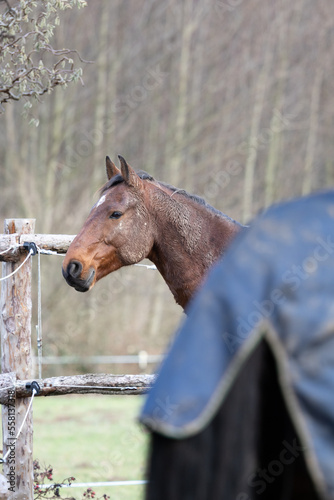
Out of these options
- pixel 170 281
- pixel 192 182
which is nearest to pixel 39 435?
pixel 170 281

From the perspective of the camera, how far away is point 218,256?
4363 mm

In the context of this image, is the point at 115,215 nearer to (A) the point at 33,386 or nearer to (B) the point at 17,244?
(B) the point at 17,244

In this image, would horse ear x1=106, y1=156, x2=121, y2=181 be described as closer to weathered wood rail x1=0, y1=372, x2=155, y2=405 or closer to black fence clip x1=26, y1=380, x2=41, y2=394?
weathered wood rail x1=0, y1=372, x2=155, y2=405

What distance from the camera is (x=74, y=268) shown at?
4348 millimetres

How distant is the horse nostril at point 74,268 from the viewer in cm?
433

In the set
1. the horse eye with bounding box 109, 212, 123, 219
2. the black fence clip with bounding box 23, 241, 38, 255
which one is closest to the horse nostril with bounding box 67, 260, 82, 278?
the black fence clip with bounding box 23, 241, 38, 255

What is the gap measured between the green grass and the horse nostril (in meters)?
1.26

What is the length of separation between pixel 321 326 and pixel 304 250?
0.12m

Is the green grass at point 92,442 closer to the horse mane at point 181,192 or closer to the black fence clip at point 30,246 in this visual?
the black fence clip at point 30,246

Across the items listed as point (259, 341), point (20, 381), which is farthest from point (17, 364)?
point (259, 341)

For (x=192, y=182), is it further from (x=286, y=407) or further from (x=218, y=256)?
(x=286, y=407)

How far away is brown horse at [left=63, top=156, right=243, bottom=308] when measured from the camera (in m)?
4.35

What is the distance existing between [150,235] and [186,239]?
0.83ft

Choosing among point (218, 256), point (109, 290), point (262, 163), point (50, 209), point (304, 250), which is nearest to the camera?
point (304, 250)
